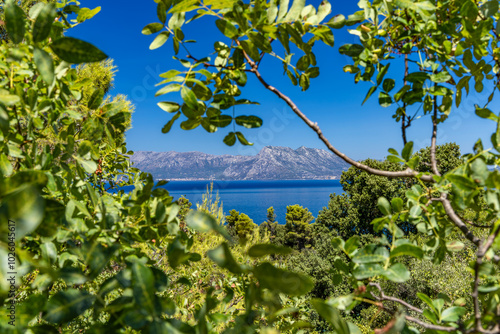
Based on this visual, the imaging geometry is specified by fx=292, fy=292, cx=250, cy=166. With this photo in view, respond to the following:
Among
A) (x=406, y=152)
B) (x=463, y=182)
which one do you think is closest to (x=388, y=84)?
(x=406, y=152)

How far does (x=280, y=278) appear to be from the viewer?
0.34 metres

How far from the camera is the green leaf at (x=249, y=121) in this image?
859 mm

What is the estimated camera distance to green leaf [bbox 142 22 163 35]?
84 centimetres

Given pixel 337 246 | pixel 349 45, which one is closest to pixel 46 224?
pixel 337 246

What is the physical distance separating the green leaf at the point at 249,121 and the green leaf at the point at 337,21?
340mm

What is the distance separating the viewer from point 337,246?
0.83m

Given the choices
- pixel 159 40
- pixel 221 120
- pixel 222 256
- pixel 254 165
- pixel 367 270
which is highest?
pixel 159 40

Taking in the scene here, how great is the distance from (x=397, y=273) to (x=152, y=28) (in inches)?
35.2

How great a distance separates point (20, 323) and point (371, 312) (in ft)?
50.2

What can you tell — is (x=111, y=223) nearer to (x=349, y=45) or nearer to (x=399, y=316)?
(x=399, y=316)

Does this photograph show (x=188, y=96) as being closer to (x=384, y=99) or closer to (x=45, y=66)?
(x=45, y=66)

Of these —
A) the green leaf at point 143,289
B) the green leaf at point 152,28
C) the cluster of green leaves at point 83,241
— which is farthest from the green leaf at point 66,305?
the green leaf at point 152,28

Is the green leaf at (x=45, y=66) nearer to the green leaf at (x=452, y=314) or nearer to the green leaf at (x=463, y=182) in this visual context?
the green leaf at (x=463, y=182)

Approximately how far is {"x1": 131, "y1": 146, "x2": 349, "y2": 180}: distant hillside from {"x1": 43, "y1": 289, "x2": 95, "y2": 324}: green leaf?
114 metres
